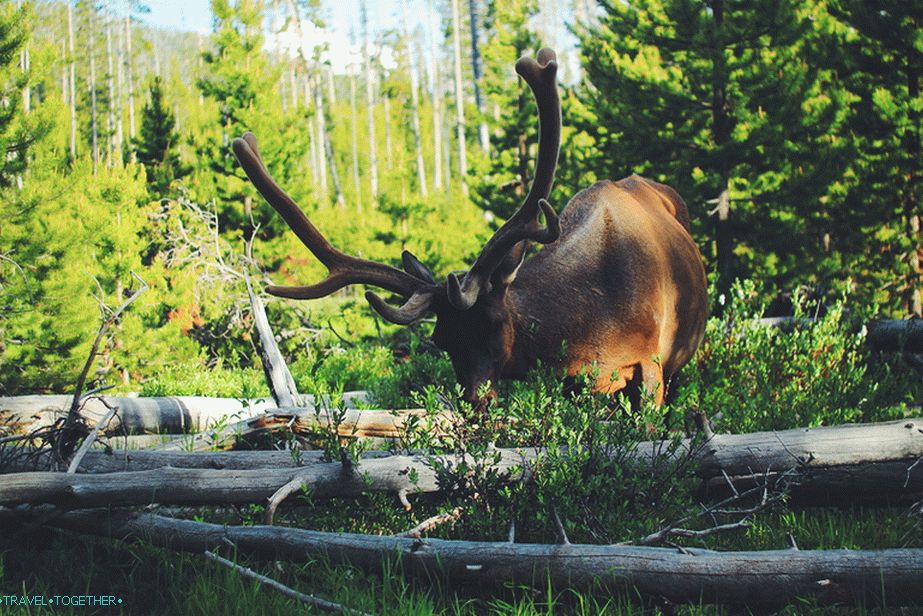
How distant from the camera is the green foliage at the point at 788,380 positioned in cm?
541

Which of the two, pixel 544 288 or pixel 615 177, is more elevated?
pixel 615 177

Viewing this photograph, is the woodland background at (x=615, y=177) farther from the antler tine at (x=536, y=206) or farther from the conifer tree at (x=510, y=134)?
the antler tine at (x=536, y=206)

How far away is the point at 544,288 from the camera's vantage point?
16.1 feet

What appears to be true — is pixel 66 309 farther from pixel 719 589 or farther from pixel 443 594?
pixel 719 589

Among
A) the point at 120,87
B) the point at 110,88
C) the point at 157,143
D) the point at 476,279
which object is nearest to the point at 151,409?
the point at 476,279

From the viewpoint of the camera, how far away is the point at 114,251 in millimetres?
13086

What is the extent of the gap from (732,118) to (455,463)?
8.91m

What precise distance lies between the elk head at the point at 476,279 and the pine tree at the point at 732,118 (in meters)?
6.98

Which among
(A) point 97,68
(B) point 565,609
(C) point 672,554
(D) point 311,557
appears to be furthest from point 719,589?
(A) point 97,68

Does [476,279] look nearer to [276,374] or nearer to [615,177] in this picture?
[276,374]

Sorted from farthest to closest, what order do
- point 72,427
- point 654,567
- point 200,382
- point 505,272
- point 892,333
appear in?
point 200,382, point 892,333, point 505,272, point 72,427, point 654,567

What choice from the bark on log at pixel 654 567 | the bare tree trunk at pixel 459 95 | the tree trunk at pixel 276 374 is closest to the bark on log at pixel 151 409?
the tree trunk at pixel 276 374

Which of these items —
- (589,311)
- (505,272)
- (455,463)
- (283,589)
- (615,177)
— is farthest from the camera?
(615,177)

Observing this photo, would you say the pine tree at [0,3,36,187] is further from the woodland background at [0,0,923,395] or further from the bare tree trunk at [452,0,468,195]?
the bare tree trunk at [452,0,468,195]
